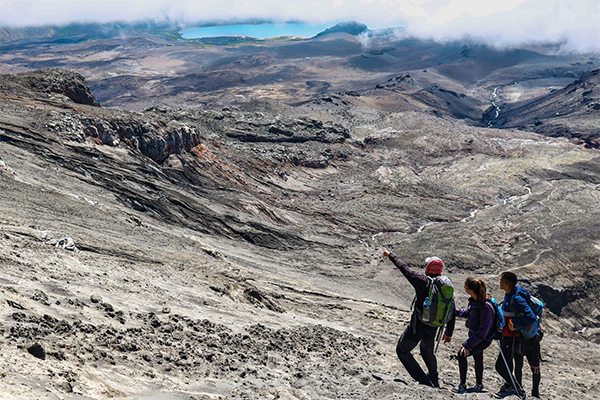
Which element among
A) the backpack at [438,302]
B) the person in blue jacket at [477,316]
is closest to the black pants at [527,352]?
the person in blue jacket at [477,316]

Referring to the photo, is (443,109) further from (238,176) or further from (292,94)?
(238,176)

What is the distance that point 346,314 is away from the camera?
49.4 feet

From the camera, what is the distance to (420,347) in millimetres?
7109

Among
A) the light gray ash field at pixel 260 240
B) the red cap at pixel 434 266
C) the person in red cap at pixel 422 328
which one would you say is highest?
the red cap at pixel 434 266

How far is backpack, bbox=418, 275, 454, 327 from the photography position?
6633 mm

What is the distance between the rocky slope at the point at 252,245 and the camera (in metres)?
6.69

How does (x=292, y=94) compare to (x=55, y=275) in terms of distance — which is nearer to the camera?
(x=55, y=275)

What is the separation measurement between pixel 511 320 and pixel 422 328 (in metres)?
1.16

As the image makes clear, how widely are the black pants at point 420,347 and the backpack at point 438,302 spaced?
20 cm

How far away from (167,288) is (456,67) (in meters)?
159

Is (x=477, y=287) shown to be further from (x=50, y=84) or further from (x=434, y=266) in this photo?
(x=50, y=84)

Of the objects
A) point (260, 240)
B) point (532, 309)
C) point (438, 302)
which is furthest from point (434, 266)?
point (260, 240)

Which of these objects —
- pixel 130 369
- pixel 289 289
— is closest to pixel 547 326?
pixel 289 289

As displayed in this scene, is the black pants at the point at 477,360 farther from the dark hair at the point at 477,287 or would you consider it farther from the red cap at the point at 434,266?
the red cap at the point at 434,266
